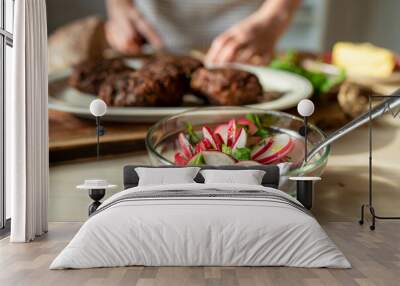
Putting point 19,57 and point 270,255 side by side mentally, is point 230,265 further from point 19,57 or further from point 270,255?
point 19,57

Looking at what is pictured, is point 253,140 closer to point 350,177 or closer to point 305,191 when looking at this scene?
point 305,191

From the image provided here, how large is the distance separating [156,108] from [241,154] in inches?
31.1

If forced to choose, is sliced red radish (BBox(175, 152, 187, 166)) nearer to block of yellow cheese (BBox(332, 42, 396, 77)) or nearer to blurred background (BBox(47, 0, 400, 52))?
blurred background (BBox(47, 0, 400, 52))

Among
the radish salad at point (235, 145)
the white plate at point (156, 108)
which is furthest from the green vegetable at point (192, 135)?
the white plate at point (156, 108)

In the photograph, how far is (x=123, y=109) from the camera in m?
5.28

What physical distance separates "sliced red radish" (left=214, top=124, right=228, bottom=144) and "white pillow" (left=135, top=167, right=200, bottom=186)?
0.34 meters

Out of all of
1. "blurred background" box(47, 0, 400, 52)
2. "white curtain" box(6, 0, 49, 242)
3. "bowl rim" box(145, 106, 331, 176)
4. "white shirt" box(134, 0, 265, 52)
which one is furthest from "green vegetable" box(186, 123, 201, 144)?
"blurred background" box(47, 0, 400, 52)

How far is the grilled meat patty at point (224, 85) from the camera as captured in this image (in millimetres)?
5156

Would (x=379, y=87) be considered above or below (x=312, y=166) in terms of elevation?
above

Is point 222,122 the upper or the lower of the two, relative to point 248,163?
upper

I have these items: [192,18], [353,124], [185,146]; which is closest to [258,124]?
[185,146]

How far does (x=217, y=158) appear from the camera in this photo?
16.0ft

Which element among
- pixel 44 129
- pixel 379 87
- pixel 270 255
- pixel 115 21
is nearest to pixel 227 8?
pixel 115 21

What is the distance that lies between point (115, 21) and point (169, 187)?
2.26 metres
